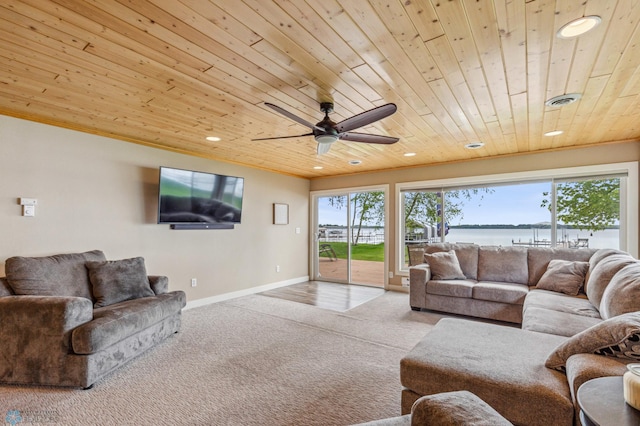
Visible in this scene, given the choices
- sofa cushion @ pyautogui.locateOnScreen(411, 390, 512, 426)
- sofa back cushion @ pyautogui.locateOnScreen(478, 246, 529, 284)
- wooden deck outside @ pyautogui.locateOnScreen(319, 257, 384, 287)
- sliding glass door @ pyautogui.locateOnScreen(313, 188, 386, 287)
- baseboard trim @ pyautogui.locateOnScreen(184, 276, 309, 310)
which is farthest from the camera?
wooden deck outside @ pyautogui.locateOnScreen(319, 257, 384, 287)

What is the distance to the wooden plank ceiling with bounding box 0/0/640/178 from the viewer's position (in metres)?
1.59

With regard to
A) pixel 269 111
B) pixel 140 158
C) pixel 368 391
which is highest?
pixel 269 111

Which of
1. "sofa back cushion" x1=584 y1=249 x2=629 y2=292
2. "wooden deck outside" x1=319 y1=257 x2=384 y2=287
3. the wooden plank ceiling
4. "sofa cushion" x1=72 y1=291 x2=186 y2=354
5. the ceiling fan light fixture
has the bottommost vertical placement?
"wooden deck outside" x1=319 y1=257 x2=384 y2=287

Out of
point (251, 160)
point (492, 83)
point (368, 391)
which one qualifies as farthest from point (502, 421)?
point (251, 160)

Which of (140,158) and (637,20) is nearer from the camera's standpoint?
(637,20)

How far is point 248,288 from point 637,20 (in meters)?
5.41

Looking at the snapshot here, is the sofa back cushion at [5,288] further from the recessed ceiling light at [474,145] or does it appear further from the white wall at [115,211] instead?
the recessed ceiling light at [474,145]

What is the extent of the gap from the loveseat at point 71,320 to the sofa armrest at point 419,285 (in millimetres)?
3202

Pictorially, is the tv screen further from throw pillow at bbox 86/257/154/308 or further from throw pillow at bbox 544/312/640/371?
throw pillow at bbox 544/312/640/371

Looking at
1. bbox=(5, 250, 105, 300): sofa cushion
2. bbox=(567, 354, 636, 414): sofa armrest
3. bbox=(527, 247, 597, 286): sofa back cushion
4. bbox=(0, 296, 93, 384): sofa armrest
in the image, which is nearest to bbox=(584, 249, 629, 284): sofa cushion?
bbox=(527, 247, 597, 286): sofa back cushion

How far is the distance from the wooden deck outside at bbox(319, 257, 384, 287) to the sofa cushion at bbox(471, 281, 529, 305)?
2.41 metres

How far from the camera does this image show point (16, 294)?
2.58 metres

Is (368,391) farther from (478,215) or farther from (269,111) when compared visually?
(478,215)

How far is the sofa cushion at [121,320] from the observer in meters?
2.28
